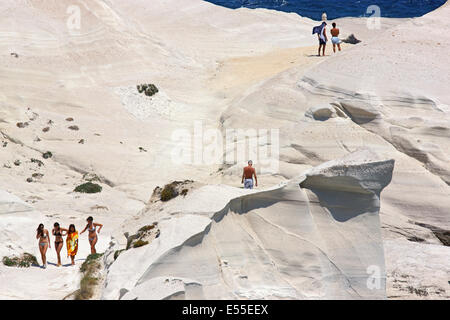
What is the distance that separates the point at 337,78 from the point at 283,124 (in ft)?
8.10

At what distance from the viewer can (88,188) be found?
976 inches

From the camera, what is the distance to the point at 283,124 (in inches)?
1050

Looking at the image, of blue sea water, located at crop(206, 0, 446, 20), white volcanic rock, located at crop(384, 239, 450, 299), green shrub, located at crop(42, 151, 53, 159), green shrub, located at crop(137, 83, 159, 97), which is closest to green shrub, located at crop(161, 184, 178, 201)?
white volcanic rock, located at crop(384, 239, 450, 299)

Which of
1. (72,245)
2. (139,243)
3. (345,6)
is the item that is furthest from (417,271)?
(345,6)

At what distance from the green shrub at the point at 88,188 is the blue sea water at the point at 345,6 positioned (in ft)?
150

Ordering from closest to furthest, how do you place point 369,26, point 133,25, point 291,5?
point 133,25
point 369,26
point 291,5

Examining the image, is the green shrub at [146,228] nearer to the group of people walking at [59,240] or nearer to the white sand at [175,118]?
the white sand at [175,118]

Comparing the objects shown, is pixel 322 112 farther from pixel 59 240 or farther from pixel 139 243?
pixel 139 243

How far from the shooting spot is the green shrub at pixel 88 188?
24.7 metres

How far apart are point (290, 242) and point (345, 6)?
196 feet

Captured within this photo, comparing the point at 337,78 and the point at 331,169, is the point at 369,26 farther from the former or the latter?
the point at 331,169

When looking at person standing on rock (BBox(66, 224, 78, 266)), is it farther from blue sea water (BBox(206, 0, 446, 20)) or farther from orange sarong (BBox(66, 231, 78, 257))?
blue sea water (BBox(206, 0, 446, 20))

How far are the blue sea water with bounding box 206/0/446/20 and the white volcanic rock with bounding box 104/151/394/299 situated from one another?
52.7 metres

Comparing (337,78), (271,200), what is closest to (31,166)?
(337,78)
